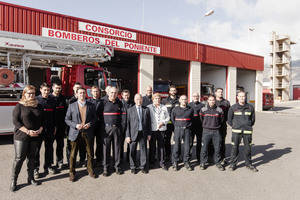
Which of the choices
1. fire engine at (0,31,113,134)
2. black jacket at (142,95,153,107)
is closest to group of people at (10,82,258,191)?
black jacket at (142,95,153,107)

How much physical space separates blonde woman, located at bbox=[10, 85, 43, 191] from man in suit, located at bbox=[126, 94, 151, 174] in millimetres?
1713

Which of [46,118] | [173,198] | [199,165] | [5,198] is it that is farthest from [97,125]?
[199,165]

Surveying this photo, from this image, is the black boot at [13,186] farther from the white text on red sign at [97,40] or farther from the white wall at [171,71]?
the white wall at [171,71]

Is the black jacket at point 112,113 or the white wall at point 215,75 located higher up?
the white wall at point 215,75

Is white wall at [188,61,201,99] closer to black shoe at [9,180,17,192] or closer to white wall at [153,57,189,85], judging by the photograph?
white wall at [153,57,189,85]

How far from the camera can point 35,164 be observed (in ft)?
12.0

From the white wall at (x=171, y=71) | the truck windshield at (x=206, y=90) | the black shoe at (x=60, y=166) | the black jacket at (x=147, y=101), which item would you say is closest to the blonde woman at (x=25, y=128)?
the black shoe at (x=60, y=166)

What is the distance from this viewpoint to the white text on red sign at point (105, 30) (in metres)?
10.5

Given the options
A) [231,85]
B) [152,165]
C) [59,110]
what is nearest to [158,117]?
[152,165]

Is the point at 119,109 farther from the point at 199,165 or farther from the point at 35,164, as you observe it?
the point at 199,165

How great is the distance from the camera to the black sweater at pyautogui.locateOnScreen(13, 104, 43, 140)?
307 cm

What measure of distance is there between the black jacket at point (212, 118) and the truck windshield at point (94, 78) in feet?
14.8

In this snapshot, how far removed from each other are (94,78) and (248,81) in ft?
64.8

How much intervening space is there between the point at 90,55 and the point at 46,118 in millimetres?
4506
